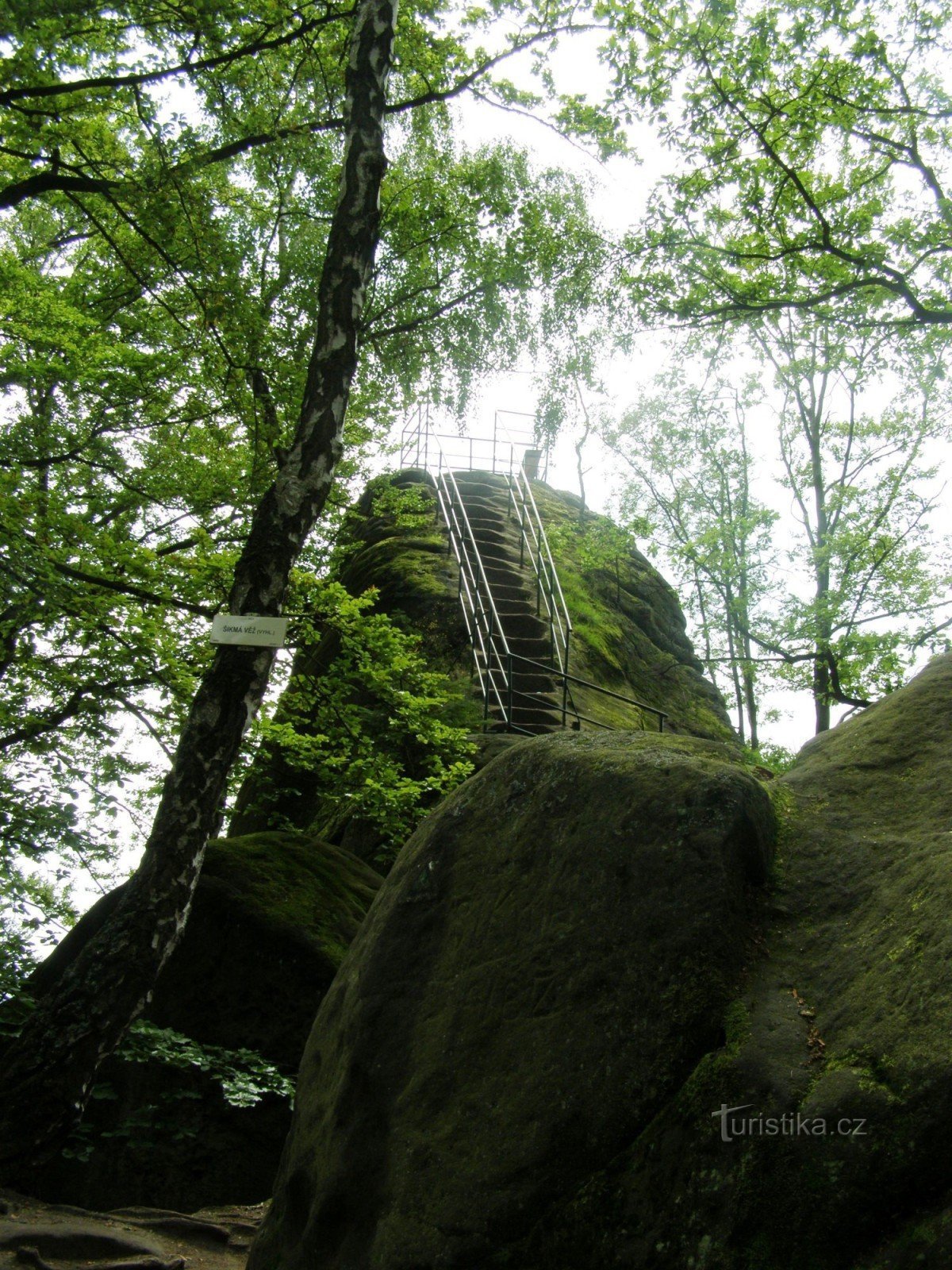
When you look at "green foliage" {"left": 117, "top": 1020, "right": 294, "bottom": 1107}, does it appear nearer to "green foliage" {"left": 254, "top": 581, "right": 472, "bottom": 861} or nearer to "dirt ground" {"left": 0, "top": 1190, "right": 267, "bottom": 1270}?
"dirt ground" {"left": 0, "top": 1190, "right": 267, "bottom": 1270}

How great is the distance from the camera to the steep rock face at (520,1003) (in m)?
2.84

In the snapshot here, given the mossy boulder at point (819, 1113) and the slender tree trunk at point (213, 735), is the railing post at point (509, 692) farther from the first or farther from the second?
the mossy boulder at point (819, 1113)

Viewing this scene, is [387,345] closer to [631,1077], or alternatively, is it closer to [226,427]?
[226,427]

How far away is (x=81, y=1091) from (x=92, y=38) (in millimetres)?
7158

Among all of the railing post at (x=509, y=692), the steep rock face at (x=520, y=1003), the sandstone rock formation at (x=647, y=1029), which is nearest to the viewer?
the sandstone rock formation at (x=647, y=1029)

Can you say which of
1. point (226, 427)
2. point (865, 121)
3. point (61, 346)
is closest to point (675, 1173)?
point (61, 346)

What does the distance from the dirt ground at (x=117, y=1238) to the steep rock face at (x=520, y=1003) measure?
2.74ft

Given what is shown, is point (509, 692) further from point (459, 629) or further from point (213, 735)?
point (213, 735)

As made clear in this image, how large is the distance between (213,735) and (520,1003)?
8.14 ft

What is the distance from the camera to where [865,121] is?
32.2 ft

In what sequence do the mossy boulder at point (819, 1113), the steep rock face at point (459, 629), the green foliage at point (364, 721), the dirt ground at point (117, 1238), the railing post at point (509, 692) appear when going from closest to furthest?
1. the mossy boulder at point (819, 1113)
2. the dirt ground at point (117, 1238)
3. the green foliage at point (364, 721)
4. the railing post at point (509, 692)
5. the steep rock face at point (459, 629)

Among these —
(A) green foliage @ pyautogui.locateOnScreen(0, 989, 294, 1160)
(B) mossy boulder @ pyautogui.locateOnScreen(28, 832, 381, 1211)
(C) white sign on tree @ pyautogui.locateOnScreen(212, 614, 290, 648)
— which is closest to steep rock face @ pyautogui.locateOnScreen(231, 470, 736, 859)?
(B) mossy boulder @ pyautogui.locateOnScreen(28, 832, 381, 1211)

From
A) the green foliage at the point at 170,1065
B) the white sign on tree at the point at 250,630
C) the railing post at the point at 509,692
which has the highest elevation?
the railing post at the point at 509,692

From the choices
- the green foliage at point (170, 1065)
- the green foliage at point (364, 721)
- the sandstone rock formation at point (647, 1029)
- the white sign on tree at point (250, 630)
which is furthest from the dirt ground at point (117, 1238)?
the green foliage at point (364, 721)
